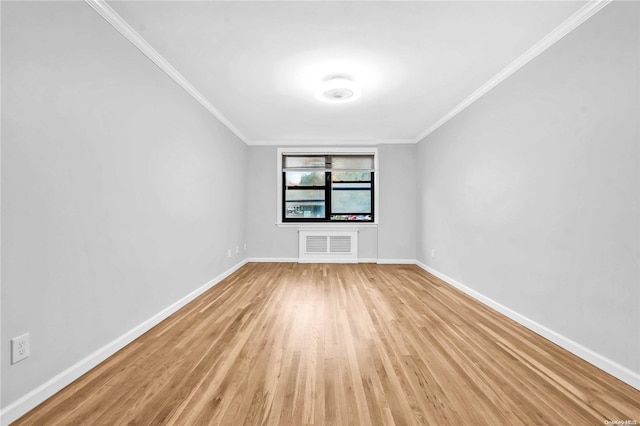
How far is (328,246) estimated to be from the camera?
5.60 metres

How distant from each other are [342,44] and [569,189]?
2.22 metres

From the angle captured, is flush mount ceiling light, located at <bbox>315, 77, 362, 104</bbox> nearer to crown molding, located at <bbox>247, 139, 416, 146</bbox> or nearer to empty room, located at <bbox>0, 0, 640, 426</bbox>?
empty room, located at <bbox>0, 0, 640, 426</bbox>

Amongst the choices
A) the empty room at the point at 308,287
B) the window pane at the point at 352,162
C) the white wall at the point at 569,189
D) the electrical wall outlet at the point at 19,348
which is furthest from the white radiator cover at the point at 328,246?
the electrical wall outlet at the point at 19,348

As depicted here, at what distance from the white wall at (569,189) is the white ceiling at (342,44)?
0.38 meters

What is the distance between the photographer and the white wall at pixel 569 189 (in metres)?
1.72

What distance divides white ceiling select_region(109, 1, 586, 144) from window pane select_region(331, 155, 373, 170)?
199cm

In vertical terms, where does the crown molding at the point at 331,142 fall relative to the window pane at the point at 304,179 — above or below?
above

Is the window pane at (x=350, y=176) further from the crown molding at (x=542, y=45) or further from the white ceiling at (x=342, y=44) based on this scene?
the crown molding at (x=542, y=45)

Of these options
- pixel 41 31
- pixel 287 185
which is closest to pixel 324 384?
pixel 41 31

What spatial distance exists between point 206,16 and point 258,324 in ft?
8.57

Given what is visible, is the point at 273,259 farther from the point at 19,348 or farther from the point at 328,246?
the point at 19,348

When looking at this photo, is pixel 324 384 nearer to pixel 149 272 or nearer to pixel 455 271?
pixel 149 272

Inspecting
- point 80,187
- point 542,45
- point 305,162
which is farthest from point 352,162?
point 80,187

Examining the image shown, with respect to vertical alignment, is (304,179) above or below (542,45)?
below
